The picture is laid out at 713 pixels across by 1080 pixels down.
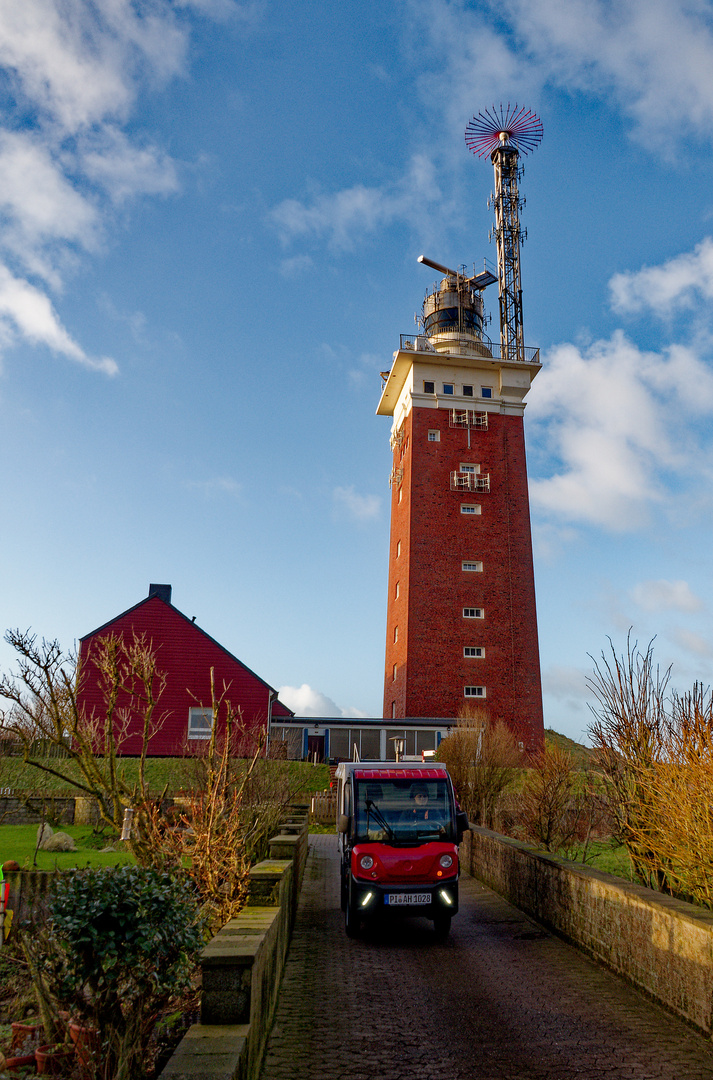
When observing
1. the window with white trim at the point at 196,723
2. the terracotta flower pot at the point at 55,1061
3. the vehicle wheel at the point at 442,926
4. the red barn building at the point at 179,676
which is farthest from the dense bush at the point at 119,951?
the window with white trim at the point at 196,723

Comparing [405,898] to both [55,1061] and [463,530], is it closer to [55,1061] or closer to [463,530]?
[55,1061]

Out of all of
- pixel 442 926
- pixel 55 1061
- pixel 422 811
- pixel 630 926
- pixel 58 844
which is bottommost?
pixel 55 1061

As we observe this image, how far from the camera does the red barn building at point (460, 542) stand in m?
→ 39.3

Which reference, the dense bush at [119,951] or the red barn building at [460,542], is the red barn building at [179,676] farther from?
the dense bush at [119,951]

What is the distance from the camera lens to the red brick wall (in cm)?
3919

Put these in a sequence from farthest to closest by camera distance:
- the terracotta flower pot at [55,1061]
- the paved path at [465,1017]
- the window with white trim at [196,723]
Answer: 1. the window with white trim at [196,723]
2. the paved path at [465,1017]
3. the terracotta flower pot at [55,1061]

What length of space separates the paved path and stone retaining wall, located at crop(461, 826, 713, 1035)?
0.20m

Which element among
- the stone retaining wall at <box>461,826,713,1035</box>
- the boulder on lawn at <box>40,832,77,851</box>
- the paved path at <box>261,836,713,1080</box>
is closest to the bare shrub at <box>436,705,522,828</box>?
the stone retaining wall at <box>461,826,713,1035</box>

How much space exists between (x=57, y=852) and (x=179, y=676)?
668 inches

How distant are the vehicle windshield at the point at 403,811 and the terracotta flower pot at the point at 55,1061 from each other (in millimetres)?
5668

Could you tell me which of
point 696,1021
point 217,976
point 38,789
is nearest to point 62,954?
point 217,976

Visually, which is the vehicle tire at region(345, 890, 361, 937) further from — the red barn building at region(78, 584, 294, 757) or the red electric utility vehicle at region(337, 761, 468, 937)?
the red barn building at region(78, 584, 294, 757)

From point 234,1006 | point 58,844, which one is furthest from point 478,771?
point 234,1006

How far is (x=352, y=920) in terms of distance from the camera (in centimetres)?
1070
